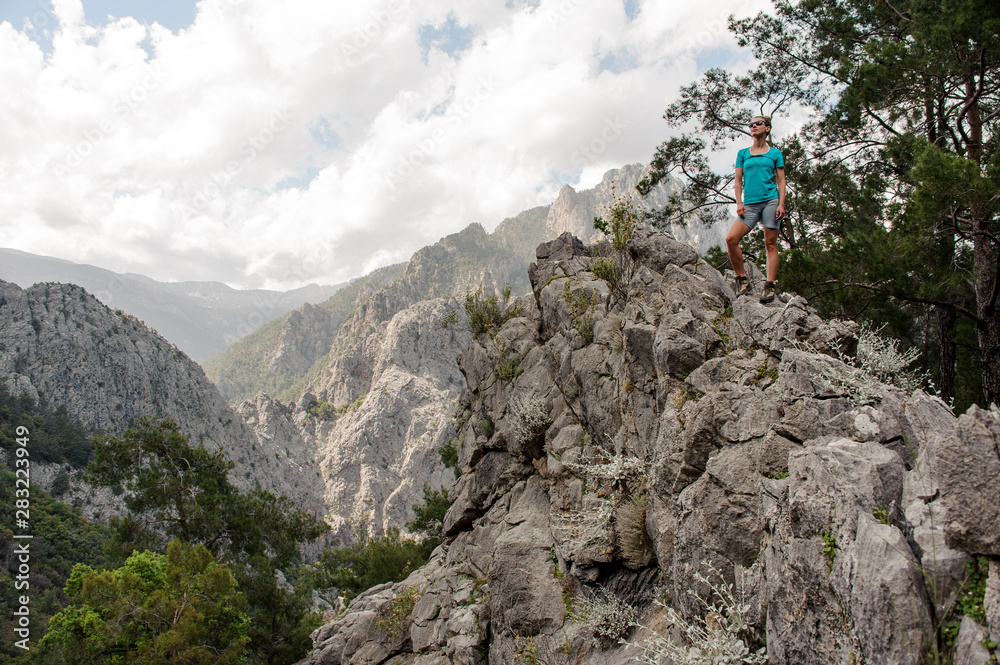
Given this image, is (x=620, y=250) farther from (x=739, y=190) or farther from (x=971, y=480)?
(x=971, y=480)

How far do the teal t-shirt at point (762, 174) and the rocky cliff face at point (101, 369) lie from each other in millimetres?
75570

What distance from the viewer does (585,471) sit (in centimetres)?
816

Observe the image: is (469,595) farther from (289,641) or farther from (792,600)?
(289,641)

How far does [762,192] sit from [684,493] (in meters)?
4.54

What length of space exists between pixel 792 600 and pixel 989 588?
121cm

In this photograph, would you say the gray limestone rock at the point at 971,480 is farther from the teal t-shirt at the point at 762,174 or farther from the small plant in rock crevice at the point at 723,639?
the teal t-shirt at the point at 762,174

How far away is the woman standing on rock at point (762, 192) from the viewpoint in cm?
686

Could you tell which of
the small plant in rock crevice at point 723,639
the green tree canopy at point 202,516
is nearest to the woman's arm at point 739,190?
the small plant in rock crevice at point 723,639

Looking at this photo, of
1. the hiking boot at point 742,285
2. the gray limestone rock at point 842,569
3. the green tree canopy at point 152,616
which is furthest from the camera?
the green tree canopy at point 152,616

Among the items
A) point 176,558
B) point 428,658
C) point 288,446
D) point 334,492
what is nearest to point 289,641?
point 176,558

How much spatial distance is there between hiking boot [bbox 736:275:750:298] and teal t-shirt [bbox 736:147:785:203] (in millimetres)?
1267

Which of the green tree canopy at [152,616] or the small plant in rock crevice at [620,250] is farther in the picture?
the green tree canopy at [152,616]

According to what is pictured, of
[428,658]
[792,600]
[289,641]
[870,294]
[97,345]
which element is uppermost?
[97,345]

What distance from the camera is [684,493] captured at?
5.30 metres
